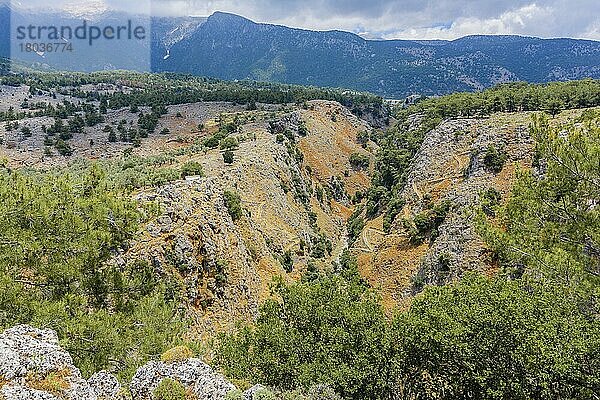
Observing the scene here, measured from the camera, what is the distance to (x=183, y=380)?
Result: 973cm

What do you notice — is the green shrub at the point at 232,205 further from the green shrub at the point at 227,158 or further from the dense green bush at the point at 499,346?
the dense green bush at the point at 499,346

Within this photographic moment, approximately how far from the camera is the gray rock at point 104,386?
373 inches

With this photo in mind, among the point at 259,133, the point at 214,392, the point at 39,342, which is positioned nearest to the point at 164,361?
the point at 214,392

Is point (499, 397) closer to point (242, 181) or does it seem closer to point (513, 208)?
point (513, 208)

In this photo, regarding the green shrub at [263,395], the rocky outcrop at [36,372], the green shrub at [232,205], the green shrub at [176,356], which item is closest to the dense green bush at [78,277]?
the green shrub at [176,356]

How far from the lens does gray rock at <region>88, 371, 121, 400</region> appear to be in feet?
31.1

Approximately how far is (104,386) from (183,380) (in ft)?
5.90

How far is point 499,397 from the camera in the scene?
12.4m

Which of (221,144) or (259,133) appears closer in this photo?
(221,144)

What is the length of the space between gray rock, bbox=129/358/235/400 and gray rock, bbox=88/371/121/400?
1.17 feet

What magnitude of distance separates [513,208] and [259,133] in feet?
160

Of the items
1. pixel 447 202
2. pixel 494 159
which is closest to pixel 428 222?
pixel 447 202

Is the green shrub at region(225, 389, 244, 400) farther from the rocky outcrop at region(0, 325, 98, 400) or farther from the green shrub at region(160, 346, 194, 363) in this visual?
the rocky outcrop at region(0, 325, 98, 400)

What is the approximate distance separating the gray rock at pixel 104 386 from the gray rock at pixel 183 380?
1.17ft
